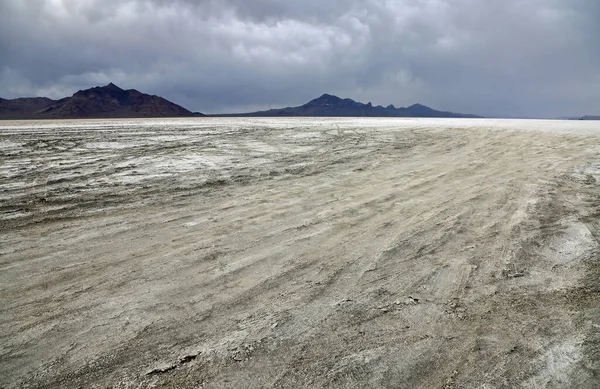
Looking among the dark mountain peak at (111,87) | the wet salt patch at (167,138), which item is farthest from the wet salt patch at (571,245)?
the dark mountain peak at (111,87)

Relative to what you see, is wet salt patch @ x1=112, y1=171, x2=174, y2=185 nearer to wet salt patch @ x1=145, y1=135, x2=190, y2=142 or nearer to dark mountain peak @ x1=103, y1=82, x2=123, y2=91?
wet salt patch @ x1=145, y1=135, x2=190, y2=142

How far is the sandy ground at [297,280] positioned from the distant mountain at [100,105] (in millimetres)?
170582

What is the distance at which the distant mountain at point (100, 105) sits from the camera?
16288cm

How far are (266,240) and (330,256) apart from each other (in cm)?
90

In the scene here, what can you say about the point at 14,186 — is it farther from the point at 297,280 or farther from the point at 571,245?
the point at 571,245

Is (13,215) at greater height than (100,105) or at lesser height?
lesser

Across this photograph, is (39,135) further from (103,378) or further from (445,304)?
(445,304)

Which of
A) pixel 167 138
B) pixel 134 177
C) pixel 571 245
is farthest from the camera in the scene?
pixel 167 138

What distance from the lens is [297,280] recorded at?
3.46 m

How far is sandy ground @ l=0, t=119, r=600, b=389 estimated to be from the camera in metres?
2.38

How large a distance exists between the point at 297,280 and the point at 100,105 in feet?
675

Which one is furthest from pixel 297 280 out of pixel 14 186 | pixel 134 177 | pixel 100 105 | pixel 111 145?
pixel 100 105

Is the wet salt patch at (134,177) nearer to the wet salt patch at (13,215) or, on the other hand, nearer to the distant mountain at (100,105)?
the wet salt patch at (13,215)

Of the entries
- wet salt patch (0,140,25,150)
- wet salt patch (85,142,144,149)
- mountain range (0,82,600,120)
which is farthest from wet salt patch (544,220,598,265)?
mountain range (0,82,600,120)
